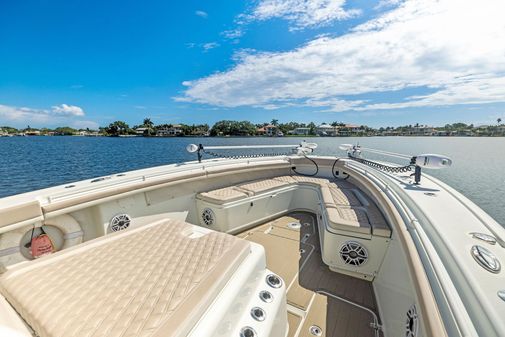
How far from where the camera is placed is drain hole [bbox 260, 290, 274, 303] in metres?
1.31

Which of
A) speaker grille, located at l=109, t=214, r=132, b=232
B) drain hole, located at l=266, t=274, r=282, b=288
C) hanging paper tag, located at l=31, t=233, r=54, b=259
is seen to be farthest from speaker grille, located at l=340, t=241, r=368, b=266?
hanging paper tag, located at l=31, t=233, r=54, b=259

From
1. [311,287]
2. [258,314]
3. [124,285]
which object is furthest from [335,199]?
[124,285]

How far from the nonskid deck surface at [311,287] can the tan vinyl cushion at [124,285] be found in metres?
0.88

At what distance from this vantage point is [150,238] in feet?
5.25

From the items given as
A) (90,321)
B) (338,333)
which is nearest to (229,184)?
(338,333)

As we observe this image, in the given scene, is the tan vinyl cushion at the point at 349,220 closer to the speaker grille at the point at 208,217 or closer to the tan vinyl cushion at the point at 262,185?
the tan vinyl cushion at the point at 262,185

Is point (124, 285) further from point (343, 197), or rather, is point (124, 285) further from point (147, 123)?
point (147, 123)

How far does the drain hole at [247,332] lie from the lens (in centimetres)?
110

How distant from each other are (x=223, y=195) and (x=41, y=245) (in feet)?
6.08

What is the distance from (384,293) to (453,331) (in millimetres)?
1208

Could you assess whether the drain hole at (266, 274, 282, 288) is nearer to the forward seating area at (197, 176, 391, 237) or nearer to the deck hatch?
the forward seating area at (197, 176, 391, 237)

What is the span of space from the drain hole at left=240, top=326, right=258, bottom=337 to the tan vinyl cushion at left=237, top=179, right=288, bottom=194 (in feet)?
6.53

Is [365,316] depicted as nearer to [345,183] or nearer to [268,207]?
[268,207]

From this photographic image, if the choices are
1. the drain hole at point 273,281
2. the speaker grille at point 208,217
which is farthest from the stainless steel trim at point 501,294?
the speaker grille at point 208,217
